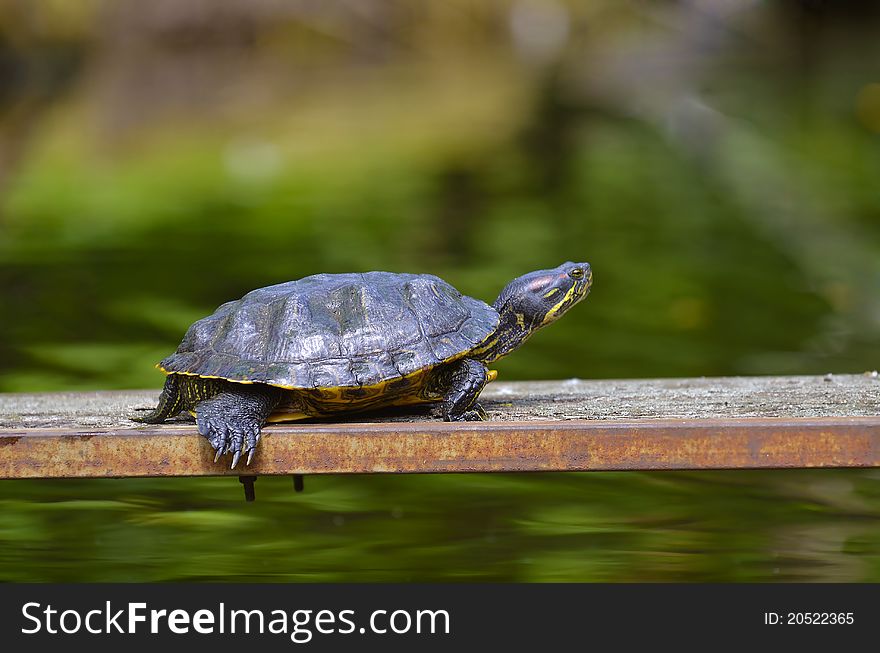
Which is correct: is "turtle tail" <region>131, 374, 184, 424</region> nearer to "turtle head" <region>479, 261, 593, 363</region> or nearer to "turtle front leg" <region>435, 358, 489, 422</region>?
"turtle front leg" <region>435, 358, 489, 422</region>

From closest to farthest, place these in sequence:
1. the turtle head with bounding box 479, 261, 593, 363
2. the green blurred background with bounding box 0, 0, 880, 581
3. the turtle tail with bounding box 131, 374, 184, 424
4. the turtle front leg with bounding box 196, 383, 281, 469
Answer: the turtle front leg with bounding box 196, 383, 281, 469
the turtle tail with bounding box 131, 374, 184, 424
the turtle head with bounding box 479, 261, 593, 363
the green blurred background with bounding box 0, 0, 880, 581

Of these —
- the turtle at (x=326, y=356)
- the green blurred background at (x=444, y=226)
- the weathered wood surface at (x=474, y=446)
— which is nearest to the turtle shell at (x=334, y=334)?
the turtle at (x=326, y=356)

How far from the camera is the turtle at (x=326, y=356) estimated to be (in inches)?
98.7

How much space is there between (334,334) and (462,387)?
28 cm

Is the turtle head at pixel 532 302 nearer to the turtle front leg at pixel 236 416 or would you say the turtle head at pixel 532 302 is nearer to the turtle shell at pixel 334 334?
the turtle shell at pixel 334 334

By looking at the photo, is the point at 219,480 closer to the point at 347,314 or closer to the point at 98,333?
the point at 347,314

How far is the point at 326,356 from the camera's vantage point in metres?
2.54

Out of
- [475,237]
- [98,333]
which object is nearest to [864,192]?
[475,237]

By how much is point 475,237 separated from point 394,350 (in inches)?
252

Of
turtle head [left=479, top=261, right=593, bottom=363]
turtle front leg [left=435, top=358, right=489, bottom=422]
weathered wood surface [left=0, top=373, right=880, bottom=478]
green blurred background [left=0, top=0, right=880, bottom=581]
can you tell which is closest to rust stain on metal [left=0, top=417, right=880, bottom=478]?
weathered wood surface [left=0, top=373, right=880, bottom=478]

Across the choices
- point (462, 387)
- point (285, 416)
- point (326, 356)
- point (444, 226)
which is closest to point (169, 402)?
point (285, 416)

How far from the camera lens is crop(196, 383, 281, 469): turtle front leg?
2.42m

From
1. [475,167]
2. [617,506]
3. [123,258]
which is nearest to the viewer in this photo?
[617,506]

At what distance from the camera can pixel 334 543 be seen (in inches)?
138
